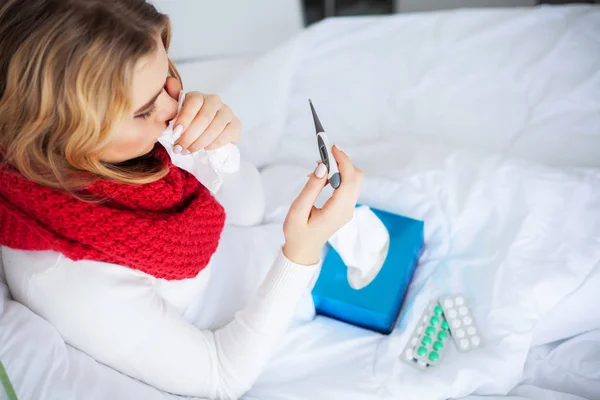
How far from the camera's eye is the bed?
2.68 feet

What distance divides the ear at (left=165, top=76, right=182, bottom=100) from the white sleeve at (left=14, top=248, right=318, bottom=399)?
24cm

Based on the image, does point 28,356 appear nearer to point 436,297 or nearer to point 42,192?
point 42,192

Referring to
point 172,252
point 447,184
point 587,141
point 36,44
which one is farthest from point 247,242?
point 587,141

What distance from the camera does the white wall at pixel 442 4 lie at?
67.5 inches

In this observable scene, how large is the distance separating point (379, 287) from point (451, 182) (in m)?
0.24

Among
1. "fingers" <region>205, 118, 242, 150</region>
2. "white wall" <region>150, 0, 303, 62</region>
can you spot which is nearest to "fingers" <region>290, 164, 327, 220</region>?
"fingers" <region>205, 118, 242, 150</region>

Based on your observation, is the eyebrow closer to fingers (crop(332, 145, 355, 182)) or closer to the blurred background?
fingers (crop(332, 145, 355, 182))

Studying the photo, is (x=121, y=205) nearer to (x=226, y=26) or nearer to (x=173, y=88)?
(x=173, y=88)

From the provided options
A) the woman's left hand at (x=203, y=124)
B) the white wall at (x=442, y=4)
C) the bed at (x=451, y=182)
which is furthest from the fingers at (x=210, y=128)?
the white wall at (x=442, y=4)

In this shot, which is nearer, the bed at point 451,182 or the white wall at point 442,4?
the bed at point 451,182

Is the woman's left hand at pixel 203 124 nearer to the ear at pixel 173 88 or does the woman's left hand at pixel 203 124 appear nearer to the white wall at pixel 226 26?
the ear at pixel 173 88

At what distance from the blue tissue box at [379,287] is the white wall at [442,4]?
1056 mm

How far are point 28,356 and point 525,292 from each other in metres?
0.71

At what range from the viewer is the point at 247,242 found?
96 cm
